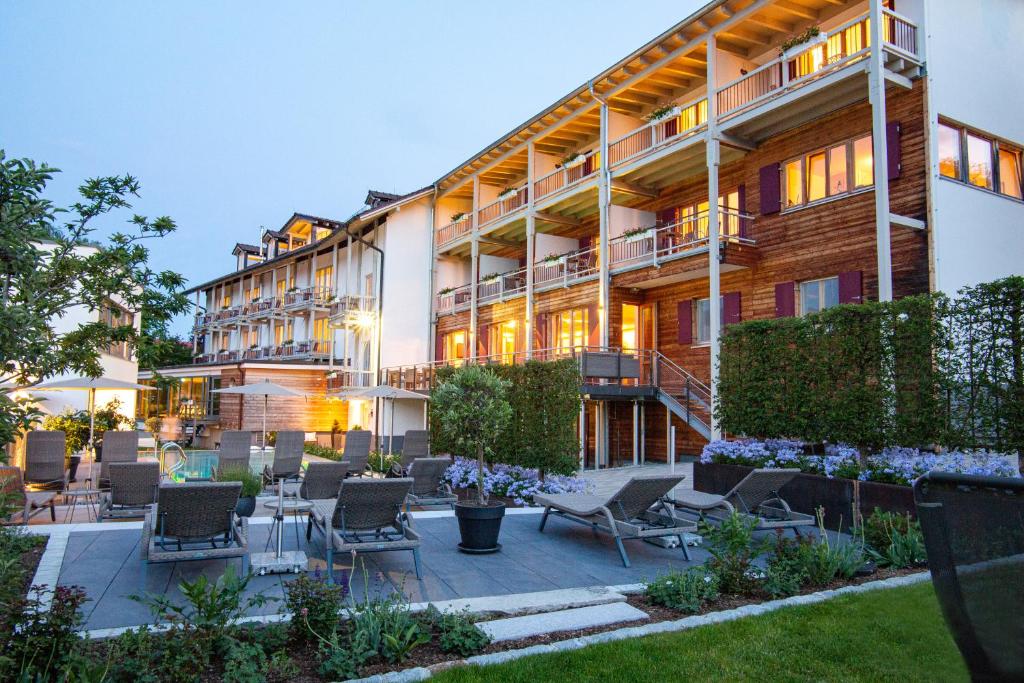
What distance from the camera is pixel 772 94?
1477 cm

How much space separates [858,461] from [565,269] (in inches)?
484

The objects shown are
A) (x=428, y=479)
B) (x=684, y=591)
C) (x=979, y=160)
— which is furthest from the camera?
(x=979, y=160)

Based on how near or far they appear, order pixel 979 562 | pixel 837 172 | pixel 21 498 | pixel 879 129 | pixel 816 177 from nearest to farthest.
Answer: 1. pixel 979 562
2. pixel 21 498
3. pixel 879 129
4. pixel 837 172
5. pixel 816 177

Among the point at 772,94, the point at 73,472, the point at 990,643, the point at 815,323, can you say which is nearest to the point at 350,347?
the point at 73,472

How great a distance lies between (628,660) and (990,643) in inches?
97.9

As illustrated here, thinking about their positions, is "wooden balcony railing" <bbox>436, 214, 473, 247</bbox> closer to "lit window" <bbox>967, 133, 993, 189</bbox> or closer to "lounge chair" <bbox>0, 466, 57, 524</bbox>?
"lit window" <bbox>967, 133, 993, 189</bbox>

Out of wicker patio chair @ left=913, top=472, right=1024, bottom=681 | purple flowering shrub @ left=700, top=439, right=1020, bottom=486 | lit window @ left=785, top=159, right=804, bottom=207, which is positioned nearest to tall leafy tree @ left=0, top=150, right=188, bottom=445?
wicker patio chair @ left=913, top=472, right=1024, bottom=681

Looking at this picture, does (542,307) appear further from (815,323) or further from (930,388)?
(930,388)

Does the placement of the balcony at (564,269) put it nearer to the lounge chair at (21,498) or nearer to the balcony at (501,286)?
the balcony at (501,286)

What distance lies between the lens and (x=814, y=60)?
15.2 m

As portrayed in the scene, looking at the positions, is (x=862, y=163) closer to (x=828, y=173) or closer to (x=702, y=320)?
(x=828, y=173)

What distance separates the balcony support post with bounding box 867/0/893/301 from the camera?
41.2 ft

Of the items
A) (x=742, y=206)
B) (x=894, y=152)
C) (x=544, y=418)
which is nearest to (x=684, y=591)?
(x=544, y=418)

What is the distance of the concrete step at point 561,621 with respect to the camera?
4695 mm
